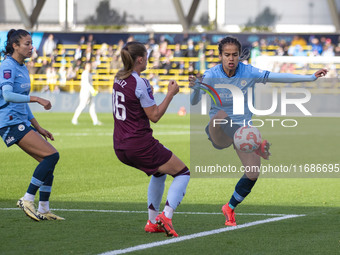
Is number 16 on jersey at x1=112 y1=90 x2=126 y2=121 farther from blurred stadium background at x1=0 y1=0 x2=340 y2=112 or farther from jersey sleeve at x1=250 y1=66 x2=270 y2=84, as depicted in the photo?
blurred stadium background at x1=0 y1=0 x2=340 y2=112

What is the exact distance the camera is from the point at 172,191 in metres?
7.41

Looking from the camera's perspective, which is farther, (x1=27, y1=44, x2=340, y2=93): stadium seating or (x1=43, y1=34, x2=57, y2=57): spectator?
(x1=43, y1=34, x2=57, y2=57): spectator

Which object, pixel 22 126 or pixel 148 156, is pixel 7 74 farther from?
pixel 148 156

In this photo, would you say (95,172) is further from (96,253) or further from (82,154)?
(96,253)

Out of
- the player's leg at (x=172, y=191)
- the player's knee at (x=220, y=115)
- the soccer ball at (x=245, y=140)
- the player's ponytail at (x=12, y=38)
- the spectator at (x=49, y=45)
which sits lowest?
the player's leg at (x=172, y=191)

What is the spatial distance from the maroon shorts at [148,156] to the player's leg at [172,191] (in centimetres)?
6

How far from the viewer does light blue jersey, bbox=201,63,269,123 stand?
8406 millimetres

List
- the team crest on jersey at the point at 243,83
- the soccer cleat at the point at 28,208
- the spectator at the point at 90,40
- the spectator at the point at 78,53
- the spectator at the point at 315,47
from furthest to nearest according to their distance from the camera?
the spectator at the point at 90,40 < the spectator at the point at 78,53 < the spectator at the point at 315,47 < the team crest on jersey at the point at 243,83 < the soccer cleat at the point at 28,208

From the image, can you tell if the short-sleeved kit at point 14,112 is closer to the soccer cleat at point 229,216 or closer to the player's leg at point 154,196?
the player's leg at point 154,196

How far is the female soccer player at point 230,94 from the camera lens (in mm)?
8250

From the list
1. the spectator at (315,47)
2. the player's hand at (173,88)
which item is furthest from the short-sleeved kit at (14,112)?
the spectator at (315,47)

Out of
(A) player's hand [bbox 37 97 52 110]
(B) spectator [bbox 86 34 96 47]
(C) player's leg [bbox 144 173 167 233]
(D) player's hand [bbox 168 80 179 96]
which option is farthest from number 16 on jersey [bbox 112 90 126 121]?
(B) spectator [bbox 86 34 96 47]

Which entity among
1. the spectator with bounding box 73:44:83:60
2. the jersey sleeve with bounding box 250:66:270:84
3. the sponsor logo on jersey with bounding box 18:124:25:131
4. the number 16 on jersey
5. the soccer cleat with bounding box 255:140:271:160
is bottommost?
the soccer cleat with bounding box 255:140:271:160

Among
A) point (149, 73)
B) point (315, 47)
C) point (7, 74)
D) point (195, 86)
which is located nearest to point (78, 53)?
point (149, 73)
